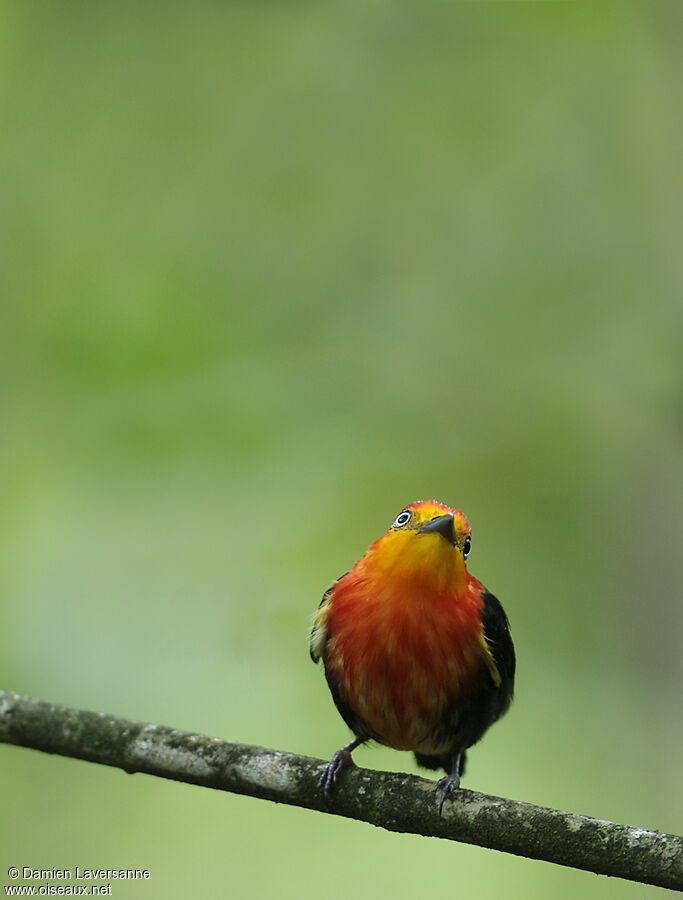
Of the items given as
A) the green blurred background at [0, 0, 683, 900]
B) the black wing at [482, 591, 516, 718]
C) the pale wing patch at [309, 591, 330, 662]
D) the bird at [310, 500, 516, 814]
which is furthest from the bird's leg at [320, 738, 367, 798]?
the green blurred background at [0, 0, 683, 900]

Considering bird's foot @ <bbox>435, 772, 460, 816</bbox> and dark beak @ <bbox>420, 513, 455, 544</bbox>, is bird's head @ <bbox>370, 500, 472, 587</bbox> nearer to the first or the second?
dark beak @ <bbox>420, 513, 455, 544</bbox>

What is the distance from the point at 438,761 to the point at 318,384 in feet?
7.60

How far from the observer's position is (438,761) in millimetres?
4355

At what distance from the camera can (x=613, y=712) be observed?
5426mm

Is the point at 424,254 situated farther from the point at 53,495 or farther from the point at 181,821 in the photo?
the point at 181,821

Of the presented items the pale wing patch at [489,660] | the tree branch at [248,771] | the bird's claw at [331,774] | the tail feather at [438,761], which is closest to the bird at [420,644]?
the pale wing patch at [489,660]

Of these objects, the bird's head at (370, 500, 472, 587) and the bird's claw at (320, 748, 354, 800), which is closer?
the bird's claw at (320, 748, 354, 800)

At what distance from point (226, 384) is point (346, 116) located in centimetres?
209

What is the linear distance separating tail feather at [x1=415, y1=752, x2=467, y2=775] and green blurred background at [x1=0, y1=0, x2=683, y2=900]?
0.95m

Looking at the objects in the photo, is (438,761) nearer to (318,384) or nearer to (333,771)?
(333,771)

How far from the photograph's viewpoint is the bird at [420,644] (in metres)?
3.77

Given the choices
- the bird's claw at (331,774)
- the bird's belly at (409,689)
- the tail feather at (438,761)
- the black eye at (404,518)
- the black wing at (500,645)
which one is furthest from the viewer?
the tail feather at (438,761)

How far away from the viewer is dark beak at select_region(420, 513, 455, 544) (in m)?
3.78

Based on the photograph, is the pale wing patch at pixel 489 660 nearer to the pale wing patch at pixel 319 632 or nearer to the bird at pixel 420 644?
the bird at pixel 420 644
